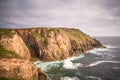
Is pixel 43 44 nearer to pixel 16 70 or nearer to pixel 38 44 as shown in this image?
pixel 38 44

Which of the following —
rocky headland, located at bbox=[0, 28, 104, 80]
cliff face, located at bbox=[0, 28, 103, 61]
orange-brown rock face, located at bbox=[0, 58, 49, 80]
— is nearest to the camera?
orange-brown rock face, located at bbox=[0, 58, 49, 80]

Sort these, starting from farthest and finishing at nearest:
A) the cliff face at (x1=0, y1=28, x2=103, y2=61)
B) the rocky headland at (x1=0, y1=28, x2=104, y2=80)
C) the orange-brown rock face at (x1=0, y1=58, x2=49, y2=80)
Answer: the cliff face at (x1=0, y1=28, x2=103, y2=61) < the rocky headland at (x1=0, y1=28, x2=104, y2=80) < the orange-brown rock face at (x1=0, y1=58, x2=49, y2=80)

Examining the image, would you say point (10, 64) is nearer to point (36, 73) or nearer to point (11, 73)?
point (11, 73)

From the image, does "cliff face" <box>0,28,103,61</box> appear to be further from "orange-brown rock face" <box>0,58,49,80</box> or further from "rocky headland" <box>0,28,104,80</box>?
"orange-brown rock face" <box>0,58,49,80</box>

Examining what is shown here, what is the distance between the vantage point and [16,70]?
1374 inches

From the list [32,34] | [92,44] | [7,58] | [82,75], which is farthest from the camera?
[92,44]

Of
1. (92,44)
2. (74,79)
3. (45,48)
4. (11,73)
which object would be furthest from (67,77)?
(92,44)

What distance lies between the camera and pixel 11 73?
34.1m

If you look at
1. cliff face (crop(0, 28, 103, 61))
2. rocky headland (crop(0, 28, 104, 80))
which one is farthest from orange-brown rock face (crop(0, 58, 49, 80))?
cliff face (crop(0, 28, 103, 61))

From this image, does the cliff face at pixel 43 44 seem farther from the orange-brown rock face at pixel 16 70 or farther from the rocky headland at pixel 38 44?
the orange-brown rock face at pixel 16 70

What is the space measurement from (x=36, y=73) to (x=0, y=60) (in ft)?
35.6

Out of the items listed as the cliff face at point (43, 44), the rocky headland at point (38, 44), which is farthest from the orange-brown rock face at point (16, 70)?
the cliff face at point (43, 44)

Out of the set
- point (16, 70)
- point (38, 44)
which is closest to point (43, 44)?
point (38, 44)

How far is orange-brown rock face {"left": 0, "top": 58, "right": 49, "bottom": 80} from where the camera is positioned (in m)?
33.5
